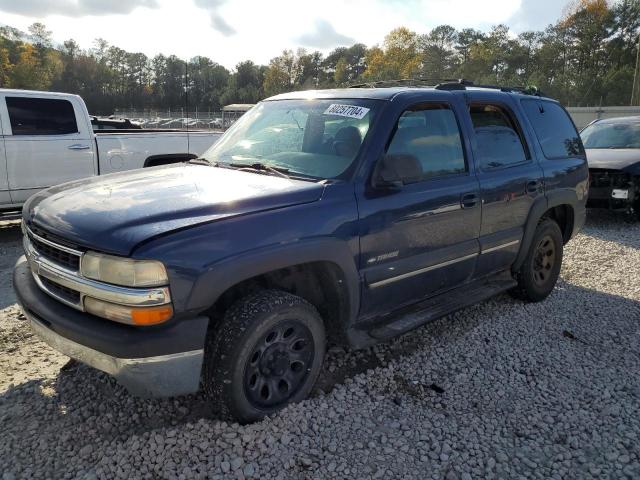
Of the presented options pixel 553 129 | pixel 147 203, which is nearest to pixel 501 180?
pixel 553 129

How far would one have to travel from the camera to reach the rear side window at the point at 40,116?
6.96 meters

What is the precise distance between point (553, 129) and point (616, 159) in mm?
4513

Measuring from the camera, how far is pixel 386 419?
9.91 feet

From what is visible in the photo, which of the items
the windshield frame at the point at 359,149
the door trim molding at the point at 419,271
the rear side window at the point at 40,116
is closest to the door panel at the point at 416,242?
the door trim molding at the point at 419,271

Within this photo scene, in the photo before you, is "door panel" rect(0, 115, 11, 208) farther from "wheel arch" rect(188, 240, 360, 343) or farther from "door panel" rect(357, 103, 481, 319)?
"door panel" rect(357, 103, 481, 319)

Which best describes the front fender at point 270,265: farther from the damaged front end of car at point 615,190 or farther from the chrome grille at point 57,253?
the damaged front end of car at point 615,190

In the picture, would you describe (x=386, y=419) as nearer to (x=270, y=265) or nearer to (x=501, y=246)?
(x=270, y=265)

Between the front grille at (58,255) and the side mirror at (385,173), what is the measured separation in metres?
1.73

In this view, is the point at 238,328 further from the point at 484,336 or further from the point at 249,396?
the point at 484,336

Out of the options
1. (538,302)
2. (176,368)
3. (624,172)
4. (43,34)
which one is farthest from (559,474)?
(43,34)

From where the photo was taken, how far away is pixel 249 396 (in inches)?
111

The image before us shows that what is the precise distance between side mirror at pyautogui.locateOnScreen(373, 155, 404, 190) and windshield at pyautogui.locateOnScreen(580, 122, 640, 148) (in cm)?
818

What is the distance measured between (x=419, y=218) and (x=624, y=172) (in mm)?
6391

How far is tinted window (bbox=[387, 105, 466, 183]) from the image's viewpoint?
344 centimetres
